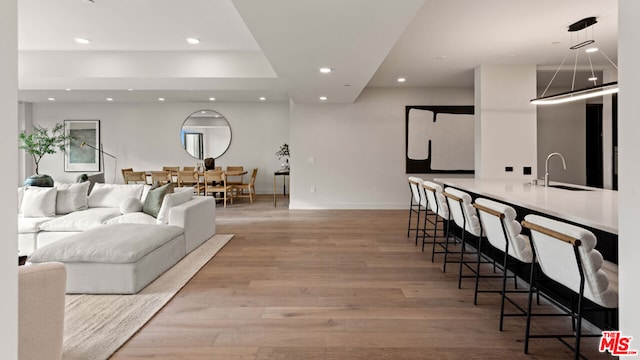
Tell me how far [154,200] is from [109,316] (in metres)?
2.19

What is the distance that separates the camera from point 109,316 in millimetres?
2512

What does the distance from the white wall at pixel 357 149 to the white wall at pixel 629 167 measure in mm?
6587

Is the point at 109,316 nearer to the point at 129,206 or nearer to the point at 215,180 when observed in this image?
the point at 129,206

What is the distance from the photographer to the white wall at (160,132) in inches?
368

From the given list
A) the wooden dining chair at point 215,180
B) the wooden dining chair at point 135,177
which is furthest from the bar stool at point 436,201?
the wooden dining chair at point 135,177

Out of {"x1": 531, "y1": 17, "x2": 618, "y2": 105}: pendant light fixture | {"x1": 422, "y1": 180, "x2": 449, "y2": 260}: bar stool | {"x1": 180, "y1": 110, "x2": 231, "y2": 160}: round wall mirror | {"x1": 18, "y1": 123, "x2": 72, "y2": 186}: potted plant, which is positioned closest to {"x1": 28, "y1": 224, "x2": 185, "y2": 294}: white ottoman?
{"x1": 422, "y1": 180, "x2": 449, "y2": 260}: bar stool

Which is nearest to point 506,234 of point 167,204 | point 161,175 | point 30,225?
point 167,204

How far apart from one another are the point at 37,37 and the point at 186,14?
2411 mm

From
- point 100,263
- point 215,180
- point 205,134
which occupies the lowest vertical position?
point 100,263

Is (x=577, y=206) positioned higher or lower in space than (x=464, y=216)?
higher

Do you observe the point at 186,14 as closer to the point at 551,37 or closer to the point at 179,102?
the point at 551,37

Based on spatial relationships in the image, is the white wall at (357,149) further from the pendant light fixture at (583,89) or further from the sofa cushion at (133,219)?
the sofa cushion at (133,219)

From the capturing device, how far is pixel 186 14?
3.86 meters

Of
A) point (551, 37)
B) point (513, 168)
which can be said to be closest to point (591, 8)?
point (551, 37)
